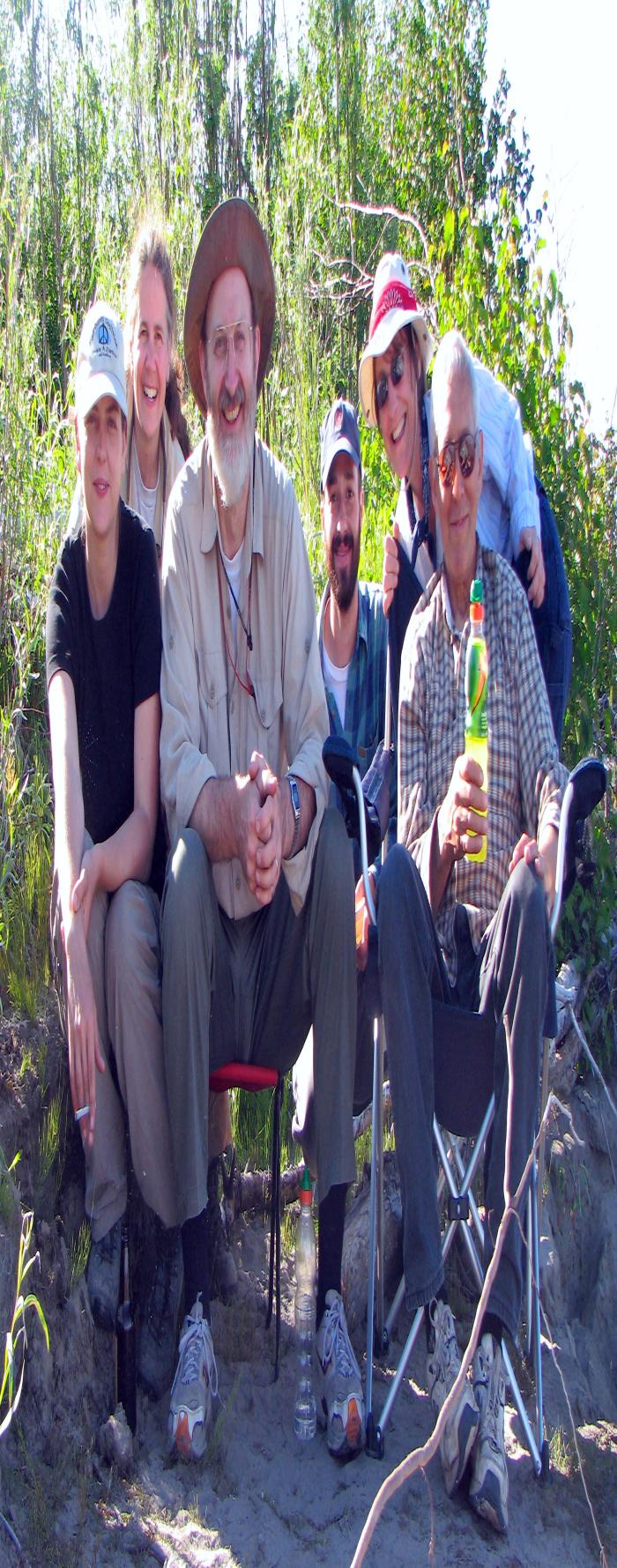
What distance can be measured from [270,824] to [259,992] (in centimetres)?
37

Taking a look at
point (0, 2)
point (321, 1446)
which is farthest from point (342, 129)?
point (321, 1446)

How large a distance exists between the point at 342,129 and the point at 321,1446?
10.1m

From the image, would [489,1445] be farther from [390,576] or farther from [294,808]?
[390,576]

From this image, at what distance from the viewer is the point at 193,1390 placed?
2.54m

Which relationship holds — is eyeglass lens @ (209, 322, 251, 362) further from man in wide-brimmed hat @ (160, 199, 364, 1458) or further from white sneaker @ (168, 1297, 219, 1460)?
white sneaker @ (168, 1297, 219, 1460)

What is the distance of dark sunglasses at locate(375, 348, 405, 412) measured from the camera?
337 centimetres

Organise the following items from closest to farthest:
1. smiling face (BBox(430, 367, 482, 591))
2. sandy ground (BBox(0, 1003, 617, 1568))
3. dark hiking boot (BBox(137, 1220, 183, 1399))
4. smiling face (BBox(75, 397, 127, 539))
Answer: sandy ground (BBox(0, 1003, 617, 1568))
dark hiking boot (BBox(137, 1220, 183, 1399))
smiling face (BBox(75, 397, 127, 539))
smiling face (BBox(430, 367, 482, 591))

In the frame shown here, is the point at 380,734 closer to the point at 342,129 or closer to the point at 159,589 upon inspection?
the point at 159,589

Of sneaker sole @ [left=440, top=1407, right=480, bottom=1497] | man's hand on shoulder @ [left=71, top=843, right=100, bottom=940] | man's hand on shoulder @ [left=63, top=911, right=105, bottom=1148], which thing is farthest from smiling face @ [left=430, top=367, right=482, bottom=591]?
sneaker sole @ [left=440, top=1407, right=480, bottom=1497]

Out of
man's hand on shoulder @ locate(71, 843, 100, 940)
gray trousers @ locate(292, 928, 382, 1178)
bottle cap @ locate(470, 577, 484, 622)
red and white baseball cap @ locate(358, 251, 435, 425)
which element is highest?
red and white baseball cap @ locate(358, 251, 435, 425)

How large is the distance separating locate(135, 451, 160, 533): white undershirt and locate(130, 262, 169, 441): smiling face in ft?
0.38

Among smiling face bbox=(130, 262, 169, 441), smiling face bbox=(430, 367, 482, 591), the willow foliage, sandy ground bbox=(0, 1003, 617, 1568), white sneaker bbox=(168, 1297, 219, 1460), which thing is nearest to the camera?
sandy ground bbox=(0, 1003, 617, 1568)

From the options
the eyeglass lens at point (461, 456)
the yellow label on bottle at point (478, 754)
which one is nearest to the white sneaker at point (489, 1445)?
the yellow label on bottle at point (478, 754)

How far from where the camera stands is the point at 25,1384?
8.22ft
